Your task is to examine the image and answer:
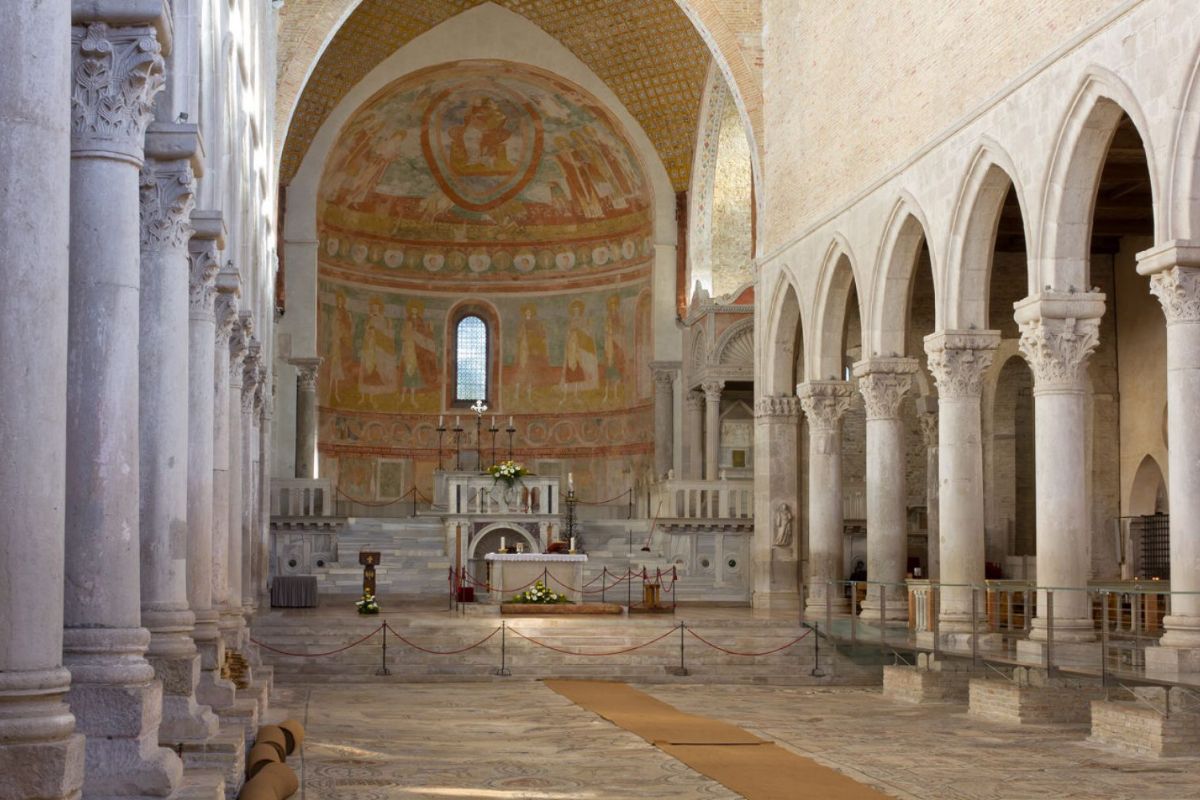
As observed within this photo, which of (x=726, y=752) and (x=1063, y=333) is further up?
(x=1063, y=333)

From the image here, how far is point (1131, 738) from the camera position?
1532 cm

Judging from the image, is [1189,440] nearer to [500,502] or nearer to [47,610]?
[47,610]

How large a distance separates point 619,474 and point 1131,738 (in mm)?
26299

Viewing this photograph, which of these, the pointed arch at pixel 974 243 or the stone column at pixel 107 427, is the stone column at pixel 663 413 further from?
the stone column at pixel 107 427

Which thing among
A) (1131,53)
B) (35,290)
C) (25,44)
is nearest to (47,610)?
(35,290)

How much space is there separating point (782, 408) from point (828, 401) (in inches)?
91.2

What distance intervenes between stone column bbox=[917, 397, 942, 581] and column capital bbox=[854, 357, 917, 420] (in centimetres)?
655

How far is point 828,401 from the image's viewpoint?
1113 inches

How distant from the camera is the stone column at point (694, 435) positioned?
37.5 m

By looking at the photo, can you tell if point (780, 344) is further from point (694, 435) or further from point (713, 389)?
point (694, 435)

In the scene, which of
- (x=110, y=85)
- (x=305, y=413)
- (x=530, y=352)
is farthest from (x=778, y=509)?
(x=110, y=85)

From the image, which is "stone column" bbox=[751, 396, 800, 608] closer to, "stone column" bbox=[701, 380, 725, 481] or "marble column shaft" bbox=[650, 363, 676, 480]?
"stone column" bbox=[701, 380, 725, 481]

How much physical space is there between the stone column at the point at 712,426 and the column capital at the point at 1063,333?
57.2ft

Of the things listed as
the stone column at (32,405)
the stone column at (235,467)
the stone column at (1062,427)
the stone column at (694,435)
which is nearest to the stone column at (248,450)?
the stone column at (235,467)
